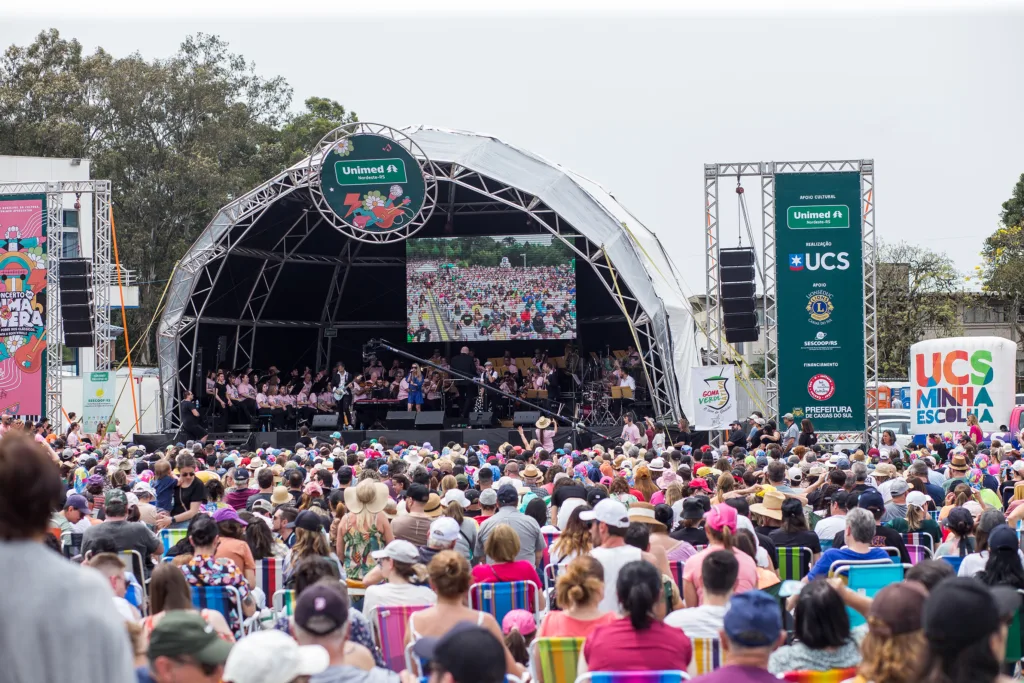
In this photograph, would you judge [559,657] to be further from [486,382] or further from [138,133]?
[138,133]

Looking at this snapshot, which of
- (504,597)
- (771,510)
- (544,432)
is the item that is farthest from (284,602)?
(544,432)

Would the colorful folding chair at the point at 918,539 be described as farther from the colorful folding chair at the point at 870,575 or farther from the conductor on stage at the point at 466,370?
the conductor on stage at the point at 466,370

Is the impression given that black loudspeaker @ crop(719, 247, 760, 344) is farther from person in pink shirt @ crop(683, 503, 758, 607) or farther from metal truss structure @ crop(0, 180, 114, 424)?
person in pink shirt @ crop(683, 503, 758, 607)

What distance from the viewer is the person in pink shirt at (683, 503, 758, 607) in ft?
19.2

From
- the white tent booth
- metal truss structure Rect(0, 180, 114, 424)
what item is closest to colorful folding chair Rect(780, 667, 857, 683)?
the white tent booth

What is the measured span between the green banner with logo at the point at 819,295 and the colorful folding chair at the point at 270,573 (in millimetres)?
13394

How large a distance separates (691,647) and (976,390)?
16.8 meters

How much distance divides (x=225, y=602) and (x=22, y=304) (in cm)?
1882

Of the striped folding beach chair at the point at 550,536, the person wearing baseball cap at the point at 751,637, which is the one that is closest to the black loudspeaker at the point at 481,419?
the striped folding beach chair at the point at 550,536

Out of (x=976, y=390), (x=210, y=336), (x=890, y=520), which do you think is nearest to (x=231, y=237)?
(x=210, y=336)

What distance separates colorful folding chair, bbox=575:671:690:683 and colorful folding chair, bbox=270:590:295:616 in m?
1.82

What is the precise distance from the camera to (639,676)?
4227mm

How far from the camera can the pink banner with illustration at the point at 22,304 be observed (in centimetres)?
2275

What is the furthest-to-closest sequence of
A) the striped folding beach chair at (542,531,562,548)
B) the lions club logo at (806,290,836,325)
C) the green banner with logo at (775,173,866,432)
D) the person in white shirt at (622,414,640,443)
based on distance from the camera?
the person in white shirt at (622,414,640,443) → the lions club logo at (806,290,836,325) → the green banner with logo at (775,173,866,432) → the striped folding beach chair at (542,531,562,548)
